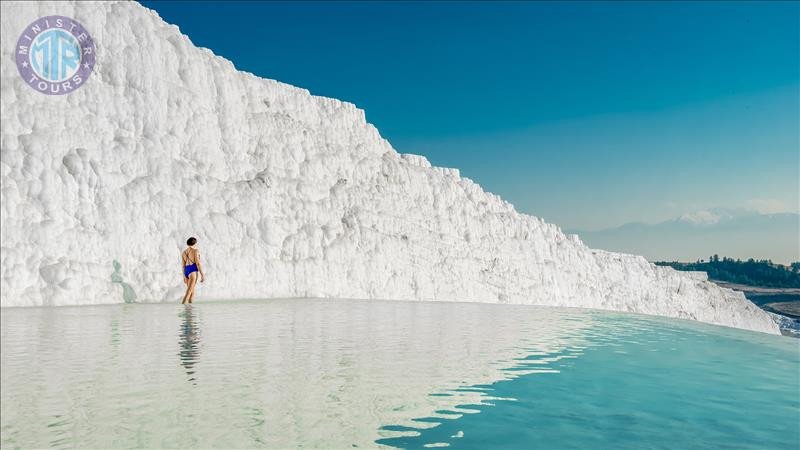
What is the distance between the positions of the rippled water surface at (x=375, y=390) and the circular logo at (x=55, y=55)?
49.3 ft

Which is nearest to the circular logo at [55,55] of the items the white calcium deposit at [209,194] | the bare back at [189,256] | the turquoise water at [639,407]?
the white calcium deposit at [209,194]

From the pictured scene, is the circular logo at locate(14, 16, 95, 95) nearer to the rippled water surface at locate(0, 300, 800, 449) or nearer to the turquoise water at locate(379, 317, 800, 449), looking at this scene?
the rippled water surface at locate(0, 300, 800, 449)

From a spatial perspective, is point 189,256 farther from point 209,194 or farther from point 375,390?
point 375,390

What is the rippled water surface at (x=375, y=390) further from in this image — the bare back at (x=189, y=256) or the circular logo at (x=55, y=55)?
the circular logo at (x=55, y=55)

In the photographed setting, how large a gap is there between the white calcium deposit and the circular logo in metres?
0.41

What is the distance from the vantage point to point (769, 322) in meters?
79.3

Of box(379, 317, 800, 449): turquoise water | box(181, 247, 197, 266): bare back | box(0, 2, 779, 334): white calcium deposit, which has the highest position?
box(0, 2, 779, 334): white calcium deposit

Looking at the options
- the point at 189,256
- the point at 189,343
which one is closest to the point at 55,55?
the point at 189,256

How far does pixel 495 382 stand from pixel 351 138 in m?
38.2

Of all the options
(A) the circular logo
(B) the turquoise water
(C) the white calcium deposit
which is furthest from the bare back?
(B) the turquoise water

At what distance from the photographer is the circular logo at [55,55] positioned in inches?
1090

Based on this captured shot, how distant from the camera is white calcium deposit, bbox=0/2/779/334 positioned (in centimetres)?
2677

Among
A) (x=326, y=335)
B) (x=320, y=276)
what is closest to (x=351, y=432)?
(x=326, y=335)

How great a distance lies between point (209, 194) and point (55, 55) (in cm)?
966
